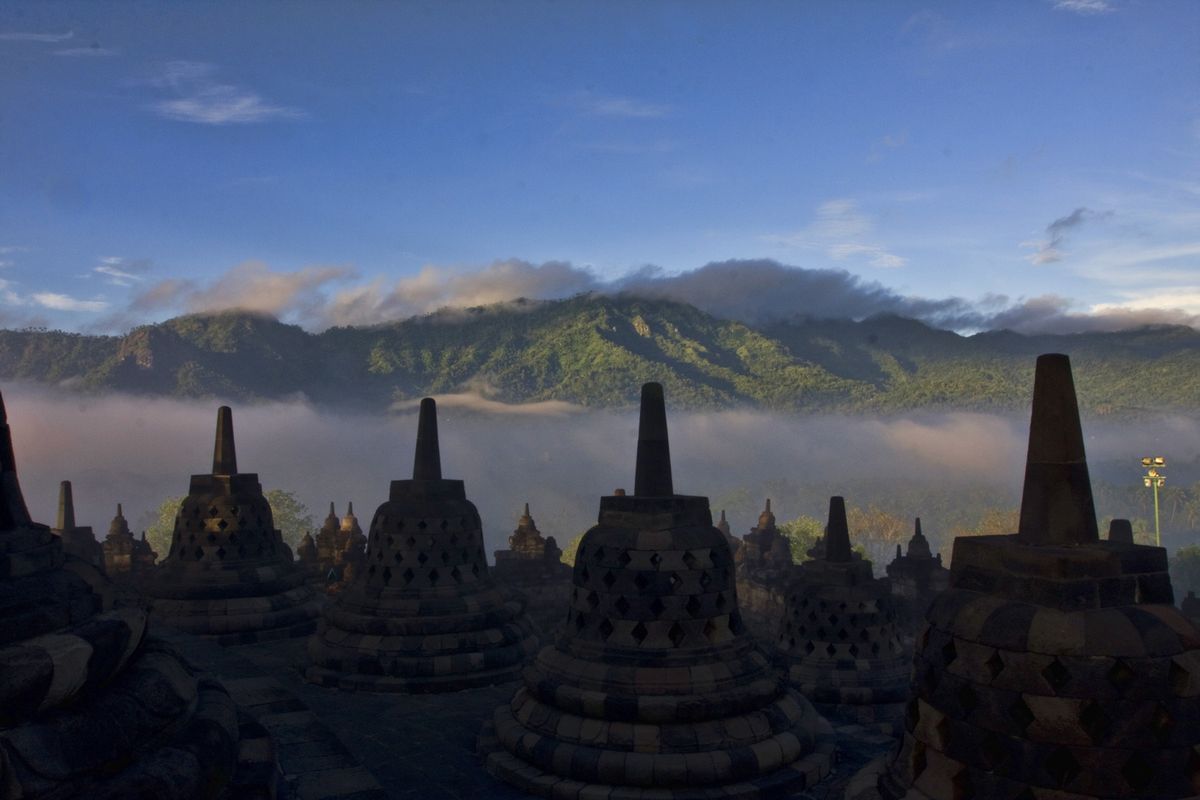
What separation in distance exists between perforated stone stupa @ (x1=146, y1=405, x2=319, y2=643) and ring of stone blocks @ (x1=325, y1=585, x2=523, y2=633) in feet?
9.96

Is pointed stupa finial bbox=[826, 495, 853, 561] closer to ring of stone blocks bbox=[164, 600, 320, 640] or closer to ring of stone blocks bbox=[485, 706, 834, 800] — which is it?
ring of stone blocks bbox=[485, 706, 834, 800]

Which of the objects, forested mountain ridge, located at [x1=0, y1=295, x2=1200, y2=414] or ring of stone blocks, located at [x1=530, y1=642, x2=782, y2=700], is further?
forested mountain ridge, located at [x1=0, y1=295, x2=1200, y2=414]

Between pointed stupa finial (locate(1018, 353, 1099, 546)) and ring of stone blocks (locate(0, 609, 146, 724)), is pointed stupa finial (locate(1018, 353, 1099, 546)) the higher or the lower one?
the higher one

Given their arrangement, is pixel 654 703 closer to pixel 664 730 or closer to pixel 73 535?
pixel 664 730

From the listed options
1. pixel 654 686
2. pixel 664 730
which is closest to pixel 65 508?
pixel 654 686

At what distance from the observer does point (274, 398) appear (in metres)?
162

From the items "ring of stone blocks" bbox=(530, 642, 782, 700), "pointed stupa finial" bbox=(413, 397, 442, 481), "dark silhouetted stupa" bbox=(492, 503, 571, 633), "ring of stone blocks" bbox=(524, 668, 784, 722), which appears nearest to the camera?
"ring of stone blocks" bbox=(524, 668, 784, 722)

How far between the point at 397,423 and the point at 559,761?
158865mm

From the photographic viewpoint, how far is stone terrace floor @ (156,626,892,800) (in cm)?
776

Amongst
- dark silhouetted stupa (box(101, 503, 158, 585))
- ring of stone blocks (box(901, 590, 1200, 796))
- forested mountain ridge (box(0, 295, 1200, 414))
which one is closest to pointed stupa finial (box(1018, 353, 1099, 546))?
ring of stone blocks (box(901, 590, 1200, 796))

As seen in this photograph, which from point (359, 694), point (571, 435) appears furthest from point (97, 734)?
point (571, 435)

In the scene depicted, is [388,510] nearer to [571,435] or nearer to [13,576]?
[13,576]

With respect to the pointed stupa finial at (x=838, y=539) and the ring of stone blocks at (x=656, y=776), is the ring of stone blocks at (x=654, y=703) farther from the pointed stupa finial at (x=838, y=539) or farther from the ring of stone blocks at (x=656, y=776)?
the pointed stupa finial at (x=838, y=539)

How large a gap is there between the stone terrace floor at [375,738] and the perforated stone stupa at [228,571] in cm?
235
